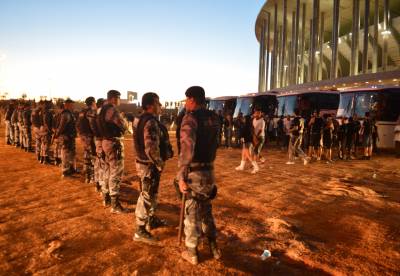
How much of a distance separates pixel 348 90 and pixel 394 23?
75.0 ft

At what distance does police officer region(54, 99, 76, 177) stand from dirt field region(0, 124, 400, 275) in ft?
1.41

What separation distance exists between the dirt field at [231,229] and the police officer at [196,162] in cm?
45

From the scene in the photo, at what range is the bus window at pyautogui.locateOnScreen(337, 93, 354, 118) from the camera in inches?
631

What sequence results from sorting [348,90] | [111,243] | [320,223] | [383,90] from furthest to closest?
1. [348,90]
2. [383,90]
3. [320,223]
4. [111,243]

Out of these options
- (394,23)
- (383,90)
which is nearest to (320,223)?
(383,90)

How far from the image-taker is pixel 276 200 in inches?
250

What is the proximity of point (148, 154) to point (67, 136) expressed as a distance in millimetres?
5036

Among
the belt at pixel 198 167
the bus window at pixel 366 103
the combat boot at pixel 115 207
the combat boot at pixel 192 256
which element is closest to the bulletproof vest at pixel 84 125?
the combat boot at pixel 115 207

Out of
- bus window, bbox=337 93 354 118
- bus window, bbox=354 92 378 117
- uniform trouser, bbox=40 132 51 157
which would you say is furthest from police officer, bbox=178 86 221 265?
bus window, bbox=337 93 354 118

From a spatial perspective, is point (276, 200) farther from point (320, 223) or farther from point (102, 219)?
point (102, 219)

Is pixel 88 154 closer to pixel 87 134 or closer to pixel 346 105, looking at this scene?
pixel 87 134

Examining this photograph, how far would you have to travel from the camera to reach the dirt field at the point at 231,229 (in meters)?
3.62

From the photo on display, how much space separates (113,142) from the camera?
5.50m

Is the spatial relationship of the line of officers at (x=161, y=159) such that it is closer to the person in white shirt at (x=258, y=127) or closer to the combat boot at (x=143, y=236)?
the combat boot at (x=143, y=236)
